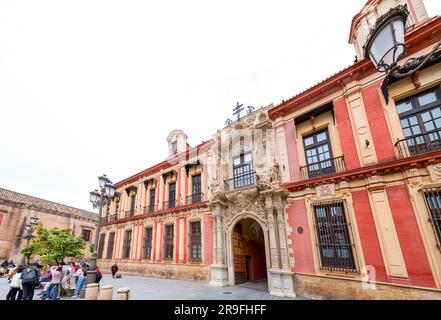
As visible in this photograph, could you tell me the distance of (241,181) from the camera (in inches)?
481

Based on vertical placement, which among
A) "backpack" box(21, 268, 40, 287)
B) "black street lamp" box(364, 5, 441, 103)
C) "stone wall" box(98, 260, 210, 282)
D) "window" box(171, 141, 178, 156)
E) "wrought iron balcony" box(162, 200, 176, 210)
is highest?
"window" box(171, 141, 178, 156)

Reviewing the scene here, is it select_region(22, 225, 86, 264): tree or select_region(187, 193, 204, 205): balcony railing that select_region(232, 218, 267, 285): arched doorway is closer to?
select_region(187, 193, 204, 205): balcony railing

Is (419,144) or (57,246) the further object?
(57,246)

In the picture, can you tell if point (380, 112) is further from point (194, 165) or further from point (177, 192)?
point (177, 192)

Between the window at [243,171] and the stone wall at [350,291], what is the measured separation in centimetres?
521

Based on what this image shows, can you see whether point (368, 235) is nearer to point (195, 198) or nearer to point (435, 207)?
point (435, 207)

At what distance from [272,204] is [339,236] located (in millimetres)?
2956

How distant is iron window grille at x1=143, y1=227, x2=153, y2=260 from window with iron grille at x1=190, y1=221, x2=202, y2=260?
4.36m

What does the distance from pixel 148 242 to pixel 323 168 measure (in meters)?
13.8

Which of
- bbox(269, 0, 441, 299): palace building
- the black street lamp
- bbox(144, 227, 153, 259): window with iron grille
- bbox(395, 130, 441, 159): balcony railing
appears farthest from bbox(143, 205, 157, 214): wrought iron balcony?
the black street lamp

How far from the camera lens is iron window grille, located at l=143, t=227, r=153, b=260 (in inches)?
618

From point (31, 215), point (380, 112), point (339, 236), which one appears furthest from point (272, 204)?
point (31, 215)

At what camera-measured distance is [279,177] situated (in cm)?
1024

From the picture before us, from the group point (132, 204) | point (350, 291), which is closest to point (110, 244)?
point (132, 204)
